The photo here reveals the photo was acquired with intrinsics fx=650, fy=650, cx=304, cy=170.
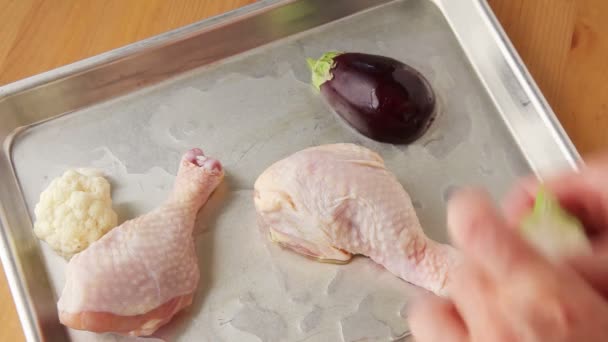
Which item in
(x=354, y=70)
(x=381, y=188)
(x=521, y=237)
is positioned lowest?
(x=381, y=188)

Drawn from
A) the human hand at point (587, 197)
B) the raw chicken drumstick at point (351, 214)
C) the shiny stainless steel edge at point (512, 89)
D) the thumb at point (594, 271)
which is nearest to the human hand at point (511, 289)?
the thumb at point (594, 271)

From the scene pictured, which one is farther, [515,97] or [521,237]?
[515,97]

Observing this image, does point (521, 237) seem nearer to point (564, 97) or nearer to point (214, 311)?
point (214, 311)

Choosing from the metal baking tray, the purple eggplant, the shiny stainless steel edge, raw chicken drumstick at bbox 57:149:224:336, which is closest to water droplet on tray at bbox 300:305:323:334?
the metal baking tray

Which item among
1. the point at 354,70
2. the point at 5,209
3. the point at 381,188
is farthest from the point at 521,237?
the point at 5,209

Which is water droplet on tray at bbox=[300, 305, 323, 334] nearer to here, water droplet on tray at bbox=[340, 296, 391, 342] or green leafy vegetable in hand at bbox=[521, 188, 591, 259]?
water droplet on tray at bbox=[340, 296, 391, 342]

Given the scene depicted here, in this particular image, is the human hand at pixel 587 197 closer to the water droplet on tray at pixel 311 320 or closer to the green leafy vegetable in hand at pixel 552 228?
the green leafy vegetable in hand at pixel 552 228

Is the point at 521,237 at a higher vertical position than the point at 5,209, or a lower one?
higher
